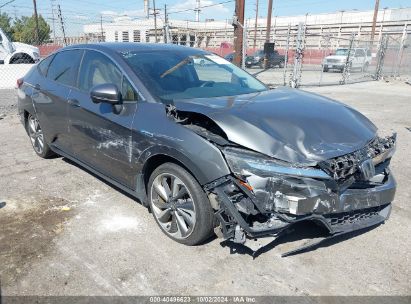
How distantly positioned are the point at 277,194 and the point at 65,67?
3.12 meters

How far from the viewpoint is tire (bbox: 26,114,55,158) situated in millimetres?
5057

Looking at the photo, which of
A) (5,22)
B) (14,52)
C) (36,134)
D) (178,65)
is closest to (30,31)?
(5,22)

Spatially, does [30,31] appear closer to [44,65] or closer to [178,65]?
[44,65]

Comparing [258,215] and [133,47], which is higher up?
[133,47]

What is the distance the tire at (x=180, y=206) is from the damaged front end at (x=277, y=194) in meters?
0.13

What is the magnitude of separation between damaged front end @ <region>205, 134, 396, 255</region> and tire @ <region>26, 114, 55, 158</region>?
323 centimetres

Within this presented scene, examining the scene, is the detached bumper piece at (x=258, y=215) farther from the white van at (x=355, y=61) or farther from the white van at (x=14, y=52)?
the white van at (x=355, y=61)

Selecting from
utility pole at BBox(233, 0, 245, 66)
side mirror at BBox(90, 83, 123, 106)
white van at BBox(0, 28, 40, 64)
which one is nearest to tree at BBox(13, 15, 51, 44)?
white van at BBox(0, 28, 40, 64)

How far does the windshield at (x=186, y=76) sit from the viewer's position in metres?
3.42

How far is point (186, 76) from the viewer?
374cm

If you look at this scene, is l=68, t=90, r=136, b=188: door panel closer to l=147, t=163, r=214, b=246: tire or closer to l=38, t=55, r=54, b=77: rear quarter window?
l=147, t=163, r=214, b=246: tire

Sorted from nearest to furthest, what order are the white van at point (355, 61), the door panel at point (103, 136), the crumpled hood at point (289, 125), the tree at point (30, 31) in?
the crumpled hood at point (289, 125) → the door panel at point (103, 136) → the white van at point (355, 61) → the tree at point (30, 31)

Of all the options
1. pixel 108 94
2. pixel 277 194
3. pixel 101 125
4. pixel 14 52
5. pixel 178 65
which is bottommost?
pixel 14 52

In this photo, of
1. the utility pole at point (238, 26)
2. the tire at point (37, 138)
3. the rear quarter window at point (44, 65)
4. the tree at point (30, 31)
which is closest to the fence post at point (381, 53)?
the utility pole at point (238, 26)
